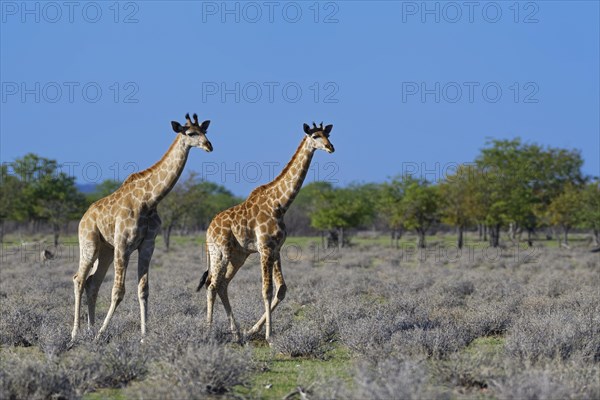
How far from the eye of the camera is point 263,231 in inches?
427

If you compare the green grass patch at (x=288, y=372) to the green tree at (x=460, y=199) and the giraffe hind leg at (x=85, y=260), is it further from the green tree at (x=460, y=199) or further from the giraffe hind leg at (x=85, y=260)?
the green tree at (x=460, y=199)

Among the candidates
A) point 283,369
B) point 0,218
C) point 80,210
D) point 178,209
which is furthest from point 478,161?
point 283,369

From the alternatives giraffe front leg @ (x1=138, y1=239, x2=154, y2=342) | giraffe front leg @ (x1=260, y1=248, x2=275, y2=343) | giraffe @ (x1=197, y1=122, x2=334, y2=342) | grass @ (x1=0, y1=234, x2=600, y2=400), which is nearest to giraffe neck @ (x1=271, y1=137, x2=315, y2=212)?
giraffe @ (x1=197, y1=122, x2=334, y2=342)

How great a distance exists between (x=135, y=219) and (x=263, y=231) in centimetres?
185

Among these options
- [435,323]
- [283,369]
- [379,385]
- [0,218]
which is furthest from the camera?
[0,218]

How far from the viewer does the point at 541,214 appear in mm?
61281

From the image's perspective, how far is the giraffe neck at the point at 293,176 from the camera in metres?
11.2

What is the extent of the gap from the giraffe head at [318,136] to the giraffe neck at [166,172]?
188cm

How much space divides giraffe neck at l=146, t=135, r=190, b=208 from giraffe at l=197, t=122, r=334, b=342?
109 centimetres

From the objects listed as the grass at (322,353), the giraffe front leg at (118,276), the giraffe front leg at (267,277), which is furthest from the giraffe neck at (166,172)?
the grass at (322,353)

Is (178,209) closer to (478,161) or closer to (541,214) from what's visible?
(478,161)

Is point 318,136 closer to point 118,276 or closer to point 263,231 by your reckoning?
point 263,231

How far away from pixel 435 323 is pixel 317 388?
5720 millimetres

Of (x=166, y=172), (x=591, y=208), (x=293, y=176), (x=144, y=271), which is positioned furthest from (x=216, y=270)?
(x=591, y=208)
